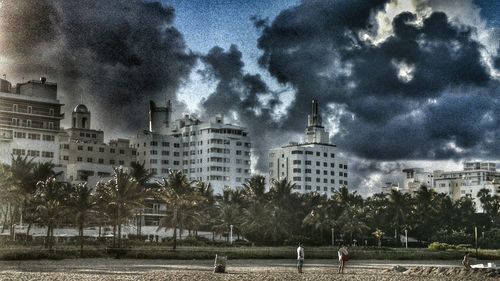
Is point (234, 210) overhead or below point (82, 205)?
overhead

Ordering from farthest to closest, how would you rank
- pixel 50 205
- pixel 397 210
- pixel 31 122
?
1. pixel 31 122
2. pixel 397 210
3. pixel 50 205

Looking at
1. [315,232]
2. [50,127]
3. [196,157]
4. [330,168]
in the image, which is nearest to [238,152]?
[196,157]

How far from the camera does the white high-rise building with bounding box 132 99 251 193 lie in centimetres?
17062

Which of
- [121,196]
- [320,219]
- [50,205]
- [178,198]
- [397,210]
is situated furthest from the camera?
[397,210]

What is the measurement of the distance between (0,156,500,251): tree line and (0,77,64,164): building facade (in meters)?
12.8

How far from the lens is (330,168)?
649ft

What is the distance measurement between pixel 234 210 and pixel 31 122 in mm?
47201

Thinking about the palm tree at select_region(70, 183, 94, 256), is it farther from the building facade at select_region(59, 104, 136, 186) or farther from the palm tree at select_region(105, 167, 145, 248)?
the building facade at select_region(59, 104, 136, 186)

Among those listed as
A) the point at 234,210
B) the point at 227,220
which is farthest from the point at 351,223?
the point at 227,220

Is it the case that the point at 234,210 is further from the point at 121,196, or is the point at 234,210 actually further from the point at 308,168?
the point at 308,168

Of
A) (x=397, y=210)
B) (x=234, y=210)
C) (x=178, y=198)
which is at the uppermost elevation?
(x=397, y=210)

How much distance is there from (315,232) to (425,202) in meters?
25.5

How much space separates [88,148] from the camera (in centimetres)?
16575

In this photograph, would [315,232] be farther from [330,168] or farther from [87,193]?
[330,168]
